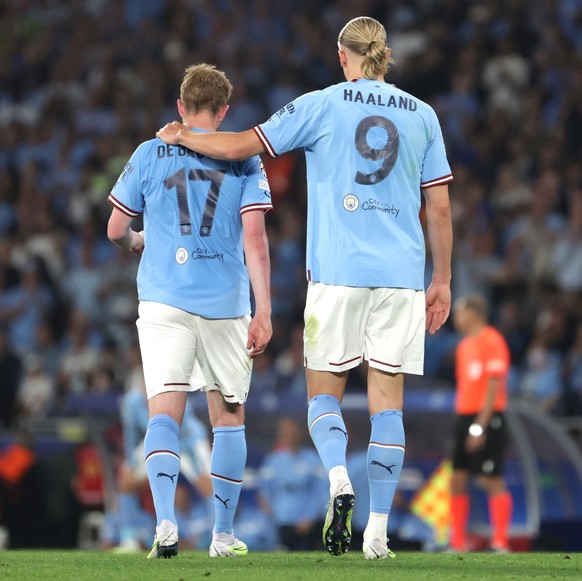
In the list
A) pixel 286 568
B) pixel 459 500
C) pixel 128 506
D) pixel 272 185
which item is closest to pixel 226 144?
pixel 286 568

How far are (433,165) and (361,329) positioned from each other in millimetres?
838

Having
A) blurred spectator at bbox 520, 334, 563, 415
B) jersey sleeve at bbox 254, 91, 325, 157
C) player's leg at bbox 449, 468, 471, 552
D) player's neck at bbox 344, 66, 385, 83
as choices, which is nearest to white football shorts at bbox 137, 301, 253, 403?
jersey sleeve at bbox 254, 91, 325, 157

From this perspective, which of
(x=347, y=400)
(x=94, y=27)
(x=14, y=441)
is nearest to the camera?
(x=347, y=400)

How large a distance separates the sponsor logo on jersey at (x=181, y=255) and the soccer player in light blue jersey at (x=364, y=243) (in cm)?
47

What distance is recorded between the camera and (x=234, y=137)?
20.4ft

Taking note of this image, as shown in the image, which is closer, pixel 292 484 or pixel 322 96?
pixel 322 96

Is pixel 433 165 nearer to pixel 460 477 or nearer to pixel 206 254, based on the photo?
pixel 206 254

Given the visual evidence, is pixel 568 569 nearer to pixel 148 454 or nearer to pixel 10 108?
pixel 148 454

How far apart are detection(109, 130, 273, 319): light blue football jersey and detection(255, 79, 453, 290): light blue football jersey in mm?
342

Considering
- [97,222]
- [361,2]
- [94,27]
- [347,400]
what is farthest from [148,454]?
[94,27]

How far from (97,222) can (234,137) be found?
33.5ft

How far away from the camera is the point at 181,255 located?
6.35 m

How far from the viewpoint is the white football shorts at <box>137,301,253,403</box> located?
6.27 meters

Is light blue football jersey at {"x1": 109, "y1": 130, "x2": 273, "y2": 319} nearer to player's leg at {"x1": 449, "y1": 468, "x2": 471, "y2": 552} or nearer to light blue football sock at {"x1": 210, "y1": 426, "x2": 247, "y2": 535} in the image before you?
light blue football sock at {"x1": 210, "y1": 426, "x2": 247, "y2": 535}
